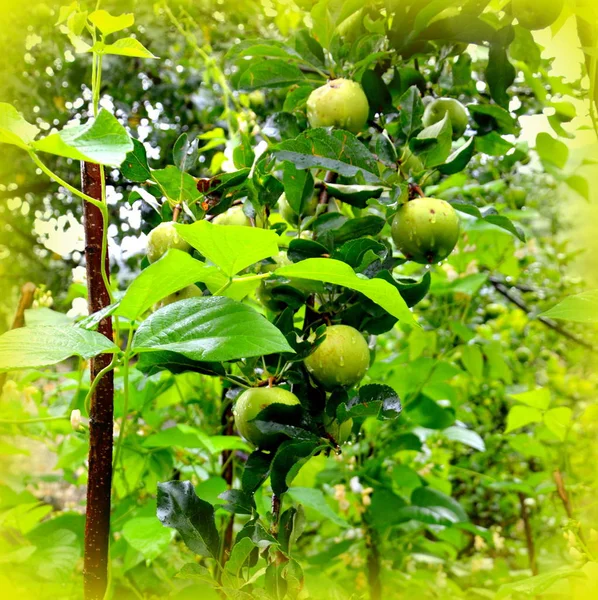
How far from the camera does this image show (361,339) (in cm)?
34

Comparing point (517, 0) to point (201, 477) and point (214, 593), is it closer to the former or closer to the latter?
point (214, 593)

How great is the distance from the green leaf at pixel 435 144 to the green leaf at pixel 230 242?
0.46 ft

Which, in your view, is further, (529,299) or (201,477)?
(529,299)

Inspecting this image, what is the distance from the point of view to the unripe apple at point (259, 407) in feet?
1.06

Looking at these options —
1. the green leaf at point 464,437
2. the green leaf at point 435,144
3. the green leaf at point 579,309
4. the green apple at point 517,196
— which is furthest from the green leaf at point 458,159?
the green apple at point 517,196

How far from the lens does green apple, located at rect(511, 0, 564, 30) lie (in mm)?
415

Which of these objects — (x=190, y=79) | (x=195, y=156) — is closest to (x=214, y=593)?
(x=195, y=156)

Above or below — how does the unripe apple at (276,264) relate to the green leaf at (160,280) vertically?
below

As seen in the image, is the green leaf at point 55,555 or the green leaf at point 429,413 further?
the green leaf at point 429,413

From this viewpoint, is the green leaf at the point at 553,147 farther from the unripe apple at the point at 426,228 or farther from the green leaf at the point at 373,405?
the green leaf at the point at 373,405

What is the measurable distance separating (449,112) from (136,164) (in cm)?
24

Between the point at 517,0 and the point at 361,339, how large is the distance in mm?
279

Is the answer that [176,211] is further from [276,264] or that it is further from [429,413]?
[429,413]

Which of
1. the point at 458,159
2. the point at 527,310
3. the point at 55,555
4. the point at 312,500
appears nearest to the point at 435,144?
the point at 458,159
